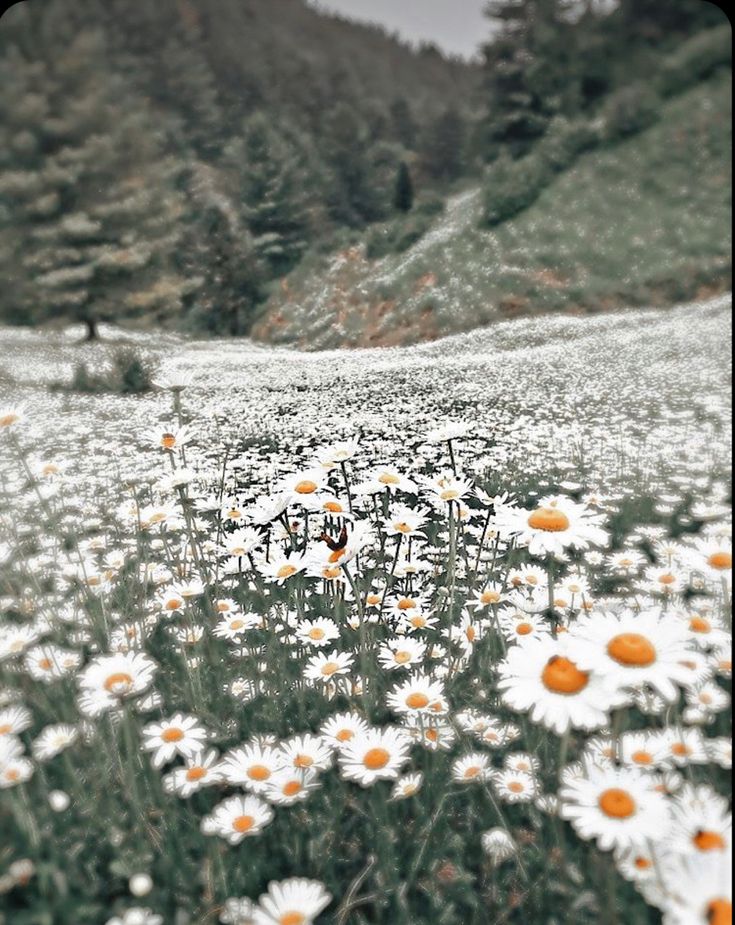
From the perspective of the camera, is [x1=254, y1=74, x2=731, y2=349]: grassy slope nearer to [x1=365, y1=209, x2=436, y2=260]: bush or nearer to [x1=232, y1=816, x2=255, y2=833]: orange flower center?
[x1=365, y1=209, x2=436, y2=260]: bush

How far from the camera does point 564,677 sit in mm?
992

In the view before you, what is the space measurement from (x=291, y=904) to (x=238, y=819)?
0.23 meters

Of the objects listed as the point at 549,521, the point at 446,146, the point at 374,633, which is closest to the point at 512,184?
the point at 446,146

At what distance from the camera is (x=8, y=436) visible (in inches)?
77.0

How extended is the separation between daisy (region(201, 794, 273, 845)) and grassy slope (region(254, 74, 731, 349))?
1.34 meters

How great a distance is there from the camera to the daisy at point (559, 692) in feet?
3.10

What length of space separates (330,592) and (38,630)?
86 centimetres

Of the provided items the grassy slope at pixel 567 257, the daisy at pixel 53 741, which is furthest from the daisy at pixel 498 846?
the grassy slope at pixel 567 257

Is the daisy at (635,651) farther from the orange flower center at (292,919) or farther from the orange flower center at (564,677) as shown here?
the orange flower center at (292,919)

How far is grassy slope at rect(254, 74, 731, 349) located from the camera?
1.49 m

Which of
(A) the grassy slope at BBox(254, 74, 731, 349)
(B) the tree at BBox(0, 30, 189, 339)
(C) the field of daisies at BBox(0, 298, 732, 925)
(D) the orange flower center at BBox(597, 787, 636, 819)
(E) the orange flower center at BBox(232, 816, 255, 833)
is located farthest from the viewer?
(B) the tree at BBox(0, 30, 189, 339)

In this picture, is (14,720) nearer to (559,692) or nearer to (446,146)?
(559,692)

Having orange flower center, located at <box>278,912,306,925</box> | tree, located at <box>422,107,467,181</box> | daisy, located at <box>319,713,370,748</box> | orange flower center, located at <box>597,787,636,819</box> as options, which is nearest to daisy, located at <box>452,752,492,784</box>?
daisy, located at <box>319,713,370,748</box>

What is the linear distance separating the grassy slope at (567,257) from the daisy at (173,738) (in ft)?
3.91
